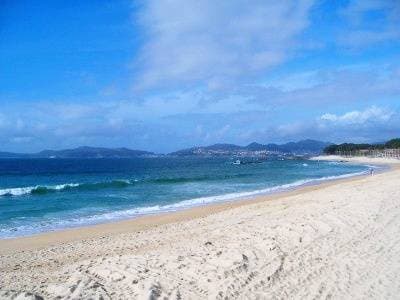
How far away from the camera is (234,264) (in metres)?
7.71

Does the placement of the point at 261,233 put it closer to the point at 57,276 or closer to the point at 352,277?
the point at 352,277

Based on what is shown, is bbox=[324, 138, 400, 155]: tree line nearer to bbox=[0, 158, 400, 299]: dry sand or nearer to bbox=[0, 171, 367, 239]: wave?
bbox=[0, 171, 367, 239]: wave

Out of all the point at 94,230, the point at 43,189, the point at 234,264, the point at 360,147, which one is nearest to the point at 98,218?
the point at 94,230

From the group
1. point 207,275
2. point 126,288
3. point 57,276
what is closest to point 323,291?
point 207,275

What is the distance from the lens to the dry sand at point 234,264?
6660mm

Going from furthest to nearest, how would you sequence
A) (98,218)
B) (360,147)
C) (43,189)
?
(360,147) → (43,189) → (98,218)

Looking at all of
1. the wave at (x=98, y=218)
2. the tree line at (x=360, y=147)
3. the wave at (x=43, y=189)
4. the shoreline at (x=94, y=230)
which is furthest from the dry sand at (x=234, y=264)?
the tree line at (x=360, y=147)

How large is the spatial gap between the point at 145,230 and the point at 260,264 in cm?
741

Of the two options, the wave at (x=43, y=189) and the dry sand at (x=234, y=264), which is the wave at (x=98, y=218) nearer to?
the dry sand at (x=234, y=264)

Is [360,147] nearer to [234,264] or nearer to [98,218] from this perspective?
[98,218]

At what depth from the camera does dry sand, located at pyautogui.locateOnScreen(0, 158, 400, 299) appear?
6.66m

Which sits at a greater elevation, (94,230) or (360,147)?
(360,147)

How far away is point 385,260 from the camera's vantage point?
8.47 m

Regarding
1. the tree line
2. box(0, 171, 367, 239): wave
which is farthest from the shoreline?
the tree line
